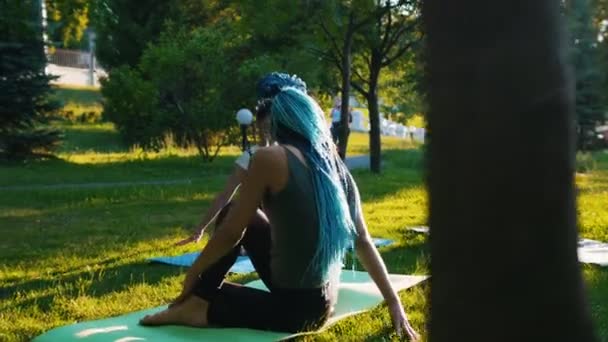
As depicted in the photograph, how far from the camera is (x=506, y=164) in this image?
235 centimetres

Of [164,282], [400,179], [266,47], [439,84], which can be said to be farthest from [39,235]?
[266,47]

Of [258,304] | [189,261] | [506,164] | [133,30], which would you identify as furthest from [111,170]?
[506,164]

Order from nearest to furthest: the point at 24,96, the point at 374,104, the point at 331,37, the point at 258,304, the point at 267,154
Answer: the point at 267,154, the point at 258,304, the point at 331,37, the point at 374,104, the point at 24,96

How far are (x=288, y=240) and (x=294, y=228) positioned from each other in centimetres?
8

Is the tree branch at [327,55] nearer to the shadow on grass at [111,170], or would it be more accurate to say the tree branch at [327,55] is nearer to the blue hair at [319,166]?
the shadow on grass at [111,170]

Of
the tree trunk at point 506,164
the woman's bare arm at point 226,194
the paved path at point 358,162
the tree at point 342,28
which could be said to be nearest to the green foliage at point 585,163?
the paved path at point 358,162

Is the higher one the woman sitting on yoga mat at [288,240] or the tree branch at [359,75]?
the tree branch at [359,75]

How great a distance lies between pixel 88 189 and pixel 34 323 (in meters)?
7.17

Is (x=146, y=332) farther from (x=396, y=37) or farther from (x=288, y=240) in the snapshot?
(x=396, y=37)

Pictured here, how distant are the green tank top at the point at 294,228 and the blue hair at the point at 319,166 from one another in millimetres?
36

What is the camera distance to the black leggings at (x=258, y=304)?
4.56 metres

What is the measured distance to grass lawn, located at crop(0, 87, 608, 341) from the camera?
5.32 metres

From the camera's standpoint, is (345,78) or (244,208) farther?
(345,78)

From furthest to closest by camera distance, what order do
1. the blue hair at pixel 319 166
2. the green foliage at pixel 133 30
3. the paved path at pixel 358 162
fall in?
the green foliage at pixel 133 30, the paved path at pixel 358 162, the blue hair at pixel 319 166
